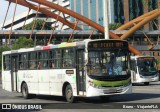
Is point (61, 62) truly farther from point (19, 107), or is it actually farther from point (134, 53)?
point (134, 53)

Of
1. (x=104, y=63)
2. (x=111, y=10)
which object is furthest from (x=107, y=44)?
(x=111, y=10)

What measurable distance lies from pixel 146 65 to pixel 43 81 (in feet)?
59.4

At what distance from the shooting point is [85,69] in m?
18.7

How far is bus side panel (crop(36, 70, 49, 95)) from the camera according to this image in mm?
21984

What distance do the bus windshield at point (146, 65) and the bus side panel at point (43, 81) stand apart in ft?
57.0

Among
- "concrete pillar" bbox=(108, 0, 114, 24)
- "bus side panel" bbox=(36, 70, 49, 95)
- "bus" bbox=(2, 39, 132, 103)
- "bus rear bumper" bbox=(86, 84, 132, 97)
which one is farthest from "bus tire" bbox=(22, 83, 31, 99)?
"concrete pillar" bbox=(108, 0, 114, 24)

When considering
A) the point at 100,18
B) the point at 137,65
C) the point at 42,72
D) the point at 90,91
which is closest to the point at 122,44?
the point at 90,91

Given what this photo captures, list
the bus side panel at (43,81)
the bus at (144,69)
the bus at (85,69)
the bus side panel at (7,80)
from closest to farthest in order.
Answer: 1. the bus at (85,69)
2. the bus side panel at (43,81)
3. the bus side panel at (7,80)
4. the bus at (144,69)

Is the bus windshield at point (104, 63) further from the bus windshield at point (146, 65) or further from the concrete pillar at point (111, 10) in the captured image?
the concrete pillar at point (111, 10)

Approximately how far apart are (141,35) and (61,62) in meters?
103

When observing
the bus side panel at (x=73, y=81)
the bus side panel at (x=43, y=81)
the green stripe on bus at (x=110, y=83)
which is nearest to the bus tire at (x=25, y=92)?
the bus side panel at (x=43, y=81)

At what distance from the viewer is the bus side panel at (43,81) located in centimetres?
2198

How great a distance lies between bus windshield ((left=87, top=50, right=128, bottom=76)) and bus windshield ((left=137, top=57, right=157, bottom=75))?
1974cm

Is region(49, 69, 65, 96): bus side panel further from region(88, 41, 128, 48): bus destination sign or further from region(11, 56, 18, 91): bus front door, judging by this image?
region(11, 56, 18, 91): bus front door
